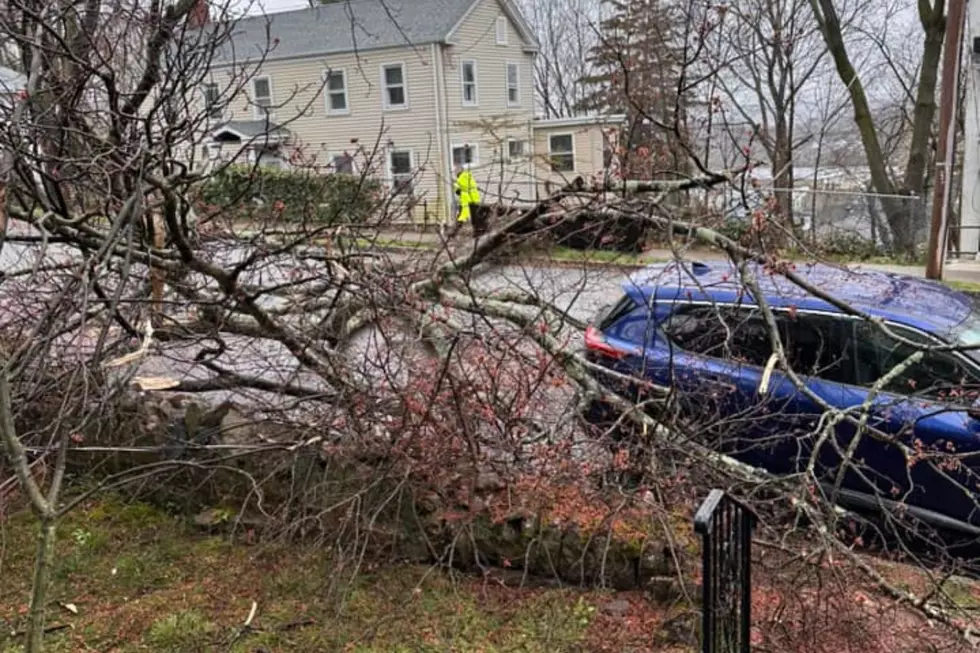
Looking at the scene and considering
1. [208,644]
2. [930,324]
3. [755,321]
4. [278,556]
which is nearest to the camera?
[208,644]

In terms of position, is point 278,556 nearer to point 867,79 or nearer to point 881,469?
point 881,469

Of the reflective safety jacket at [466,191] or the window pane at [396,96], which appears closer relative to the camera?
the reflective safety jacket at [466,191]

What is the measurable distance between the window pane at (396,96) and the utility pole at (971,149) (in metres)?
15.0

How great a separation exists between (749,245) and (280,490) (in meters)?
3.10

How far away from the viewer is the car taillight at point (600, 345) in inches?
233

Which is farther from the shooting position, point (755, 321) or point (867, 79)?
point (867, 79)

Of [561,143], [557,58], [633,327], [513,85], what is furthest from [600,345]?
[557,58]

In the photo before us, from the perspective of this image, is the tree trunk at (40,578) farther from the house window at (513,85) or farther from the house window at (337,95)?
the house window at (513,85)

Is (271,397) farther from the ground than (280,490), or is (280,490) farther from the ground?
(271,397)

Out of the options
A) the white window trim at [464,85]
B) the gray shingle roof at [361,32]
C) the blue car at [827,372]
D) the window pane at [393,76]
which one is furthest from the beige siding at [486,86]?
the blue car at [827,372]

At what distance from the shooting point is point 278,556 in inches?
179

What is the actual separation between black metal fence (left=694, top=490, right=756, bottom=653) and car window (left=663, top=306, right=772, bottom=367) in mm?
2273

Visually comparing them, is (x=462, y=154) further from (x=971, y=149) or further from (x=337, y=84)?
(x=971, y=149)

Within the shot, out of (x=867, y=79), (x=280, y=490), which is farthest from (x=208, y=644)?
(x=867, y=79)
